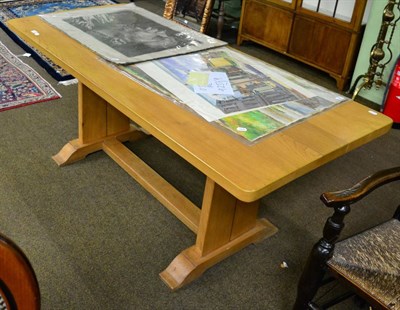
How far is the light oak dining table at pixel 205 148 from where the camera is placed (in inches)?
46.0

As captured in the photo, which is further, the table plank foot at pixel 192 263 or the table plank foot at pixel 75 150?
the table plank foot at pixel 75 150

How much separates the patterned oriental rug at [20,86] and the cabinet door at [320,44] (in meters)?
1.80

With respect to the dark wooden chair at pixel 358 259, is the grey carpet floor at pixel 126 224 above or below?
below

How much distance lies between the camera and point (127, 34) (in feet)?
6.36

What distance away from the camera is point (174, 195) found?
1.88m

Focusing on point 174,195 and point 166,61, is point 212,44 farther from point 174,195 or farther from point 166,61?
point 174,195

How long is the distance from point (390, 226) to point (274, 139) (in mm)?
446

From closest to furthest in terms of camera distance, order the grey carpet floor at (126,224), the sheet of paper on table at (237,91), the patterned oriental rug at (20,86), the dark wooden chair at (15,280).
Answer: the dark wooden chair at (15,280) < the sheet of paper on table at (237,91) < the grey carpet floor at (126,224) < the patterned oriental rug at (20,86)

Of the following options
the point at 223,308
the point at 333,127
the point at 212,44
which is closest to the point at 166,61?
the point at 212,44

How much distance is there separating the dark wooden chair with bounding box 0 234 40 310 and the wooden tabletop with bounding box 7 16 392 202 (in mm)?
532

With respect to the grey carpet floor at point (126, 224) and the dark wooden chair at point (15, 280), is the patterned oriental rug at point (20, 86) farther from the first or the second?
the dark wooden chair at point (15, 280)

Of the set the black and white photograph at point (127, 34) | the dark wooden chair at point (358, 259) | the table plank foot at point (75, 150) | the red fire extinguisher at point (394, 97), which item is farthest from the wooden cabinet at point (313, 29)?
the dark wooden chair at point (358, 259)

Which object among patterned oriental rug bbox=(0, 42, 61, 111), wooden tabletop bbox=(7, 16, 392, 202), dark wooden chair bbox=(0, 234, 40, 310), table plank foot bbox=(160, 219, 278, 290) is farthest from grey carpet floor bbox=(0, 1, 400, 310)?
dark wooden chair bbox=(0, 234, 40, 310)

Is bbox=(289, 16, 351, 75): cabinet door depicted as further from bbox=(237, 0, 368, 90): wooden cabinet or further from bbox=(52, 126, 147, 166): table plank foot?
bbox=(52, 126, 147, 166): table plank foot
